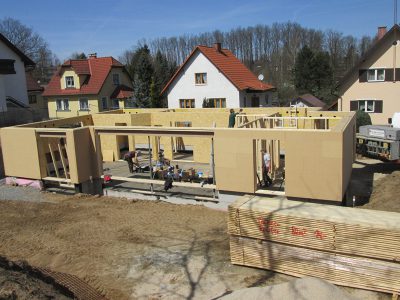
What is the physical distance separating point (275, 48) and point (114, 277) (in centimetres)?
9978

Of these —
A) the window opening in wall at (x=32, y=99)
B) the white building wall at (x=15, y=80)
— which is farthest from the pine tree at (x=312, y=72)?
the white building wall at (x=15, y=80)

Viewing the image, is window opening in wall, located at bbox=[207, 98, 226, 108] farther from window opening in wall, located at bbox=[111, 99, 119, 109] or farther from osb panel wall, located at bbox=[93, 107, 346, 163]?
window opening in wall, located at bbox=[111, 99, 119, 109]

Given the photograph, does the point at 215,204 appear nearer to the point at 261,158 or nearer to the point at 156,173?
the point at 261,158

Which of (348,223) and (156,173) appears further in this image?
(156,173)

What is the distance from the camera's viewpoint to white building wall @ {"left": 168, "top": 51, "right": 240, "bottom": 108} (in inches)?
1304

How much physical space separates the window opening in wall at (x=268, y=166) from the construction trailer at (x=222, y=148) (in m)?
0.05

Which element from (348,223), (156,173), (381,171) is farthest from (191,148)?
(348,223)

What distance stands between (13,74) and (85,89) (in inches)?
331

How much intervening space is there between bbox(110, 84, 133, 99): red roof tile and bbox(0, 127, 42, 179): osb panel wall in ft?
80.0

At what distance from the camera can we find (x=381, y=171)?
1825cm

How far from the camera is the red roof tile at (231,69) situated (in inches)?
1294

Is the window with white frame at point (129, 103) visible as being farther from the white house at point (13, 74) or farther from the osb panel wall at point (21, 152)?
the osb panel wall at point (21, 152)

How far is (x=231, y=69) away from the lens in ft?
112

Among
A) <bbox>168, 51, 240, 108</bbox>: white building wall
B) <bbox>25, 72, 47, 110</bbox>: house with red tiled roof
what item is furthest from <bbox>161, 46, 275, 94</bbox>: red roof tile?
<bbox>25, 72, 47, 110</bbox>: house with red tiled roof
